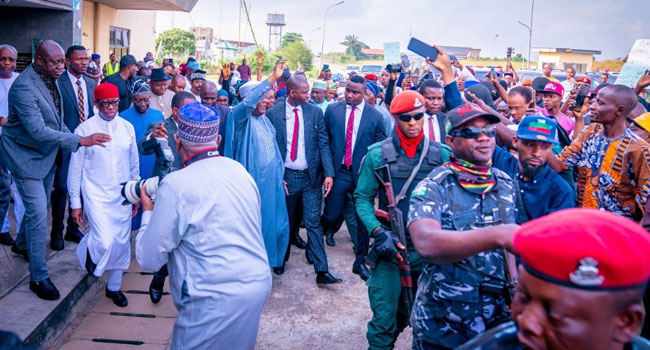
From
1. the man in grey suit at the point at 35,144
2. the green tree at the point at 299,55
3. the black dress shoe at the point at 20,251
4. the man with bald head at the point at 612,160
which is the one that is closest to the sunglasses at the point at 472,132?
the man with bald head at the point at 612,160

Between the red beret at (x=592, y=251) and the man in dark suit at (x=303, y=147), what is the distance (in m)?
4.97

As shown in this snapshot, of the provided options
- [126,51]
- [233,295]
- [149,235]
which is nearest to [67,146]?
[149,235]

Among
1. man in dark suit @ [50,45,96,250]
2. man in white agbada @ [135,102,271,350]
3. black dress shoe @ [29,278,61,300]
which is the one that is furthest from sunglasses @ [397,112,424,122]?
man in dark suit @ [50,45,96,250]

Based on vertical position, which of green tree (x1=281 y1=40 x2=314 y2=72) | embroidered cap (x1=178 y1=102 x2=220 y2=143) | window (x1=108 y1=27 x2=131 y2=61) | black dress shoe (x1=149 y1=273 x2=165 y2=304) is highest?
green tree (x1=281 y1=40 x2=314 y2=72)

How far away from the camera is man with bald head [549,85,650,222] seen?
4.04 meters

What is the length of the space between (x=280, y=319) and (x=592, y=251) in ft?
14.1

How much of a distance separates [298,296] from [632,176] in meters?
3.18

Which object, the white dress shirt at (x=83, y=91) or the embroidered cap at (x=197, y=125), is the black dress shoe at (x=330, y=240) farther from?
the embroidered cap at (x=197, y=125)

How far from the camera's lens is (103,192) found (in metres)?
5.02

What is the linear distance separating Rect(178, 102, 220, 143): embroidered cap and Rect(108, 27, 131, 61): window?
58.7 ft

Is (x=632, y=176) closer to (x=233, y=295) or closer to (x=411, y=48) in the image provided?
(x=411, y=48)

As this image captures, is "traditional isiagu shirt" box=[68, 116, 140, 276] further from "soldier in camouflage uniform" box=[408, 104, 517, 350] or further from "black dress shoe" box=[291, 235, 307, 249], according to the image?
"soldier in camouflage uniform" box=[408, 104, 517, 350]

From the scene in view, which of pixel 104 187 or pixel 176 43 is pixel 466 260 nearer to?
pixel 104 187

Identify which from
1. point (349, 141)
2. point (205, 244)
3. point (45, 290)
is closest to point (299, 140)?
point (349, 141)
